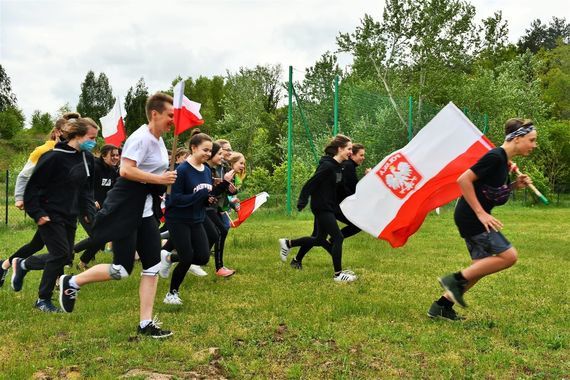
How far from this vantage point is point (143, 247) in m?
5.14

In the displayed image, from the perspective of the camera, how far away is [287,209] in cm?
1767

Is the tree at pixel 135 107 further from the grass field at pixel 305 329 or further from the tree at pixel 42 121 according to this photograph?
the grass field at pixel 305 329

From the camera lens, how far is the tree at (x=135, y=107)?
2266 inches

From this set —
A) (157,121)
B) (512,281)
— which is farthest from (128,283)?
(512,281)

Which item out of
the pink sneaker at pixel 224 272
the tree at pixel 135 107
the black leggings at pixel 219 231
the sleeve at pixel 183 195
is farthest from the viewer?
the tree at pixel 135 107

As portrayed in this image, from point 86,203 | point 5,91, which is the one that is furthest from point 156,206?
point 5,91

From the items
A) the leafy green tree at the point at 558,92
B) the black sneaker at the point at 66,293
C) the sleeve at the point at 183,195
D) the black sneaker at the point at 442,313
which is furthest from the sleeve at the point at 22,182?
the leafy green tree at the point at 558,92

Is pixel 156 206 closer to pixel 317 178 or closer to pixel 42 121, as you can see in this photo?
pixel 317 178

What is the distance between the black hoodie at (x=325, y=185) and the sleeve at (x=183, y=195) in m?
2.08

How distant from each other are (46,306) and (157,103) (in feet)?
8.05

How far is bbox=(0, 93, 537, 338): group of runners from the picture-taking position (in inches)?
197

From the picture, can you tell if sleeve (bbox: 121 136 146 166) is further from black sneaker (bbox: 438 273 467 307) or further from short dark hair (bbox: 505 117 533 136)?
short dark hair (bbox: 505 117 533 136)

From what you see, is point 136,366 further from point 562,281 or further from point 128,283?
point 562,281

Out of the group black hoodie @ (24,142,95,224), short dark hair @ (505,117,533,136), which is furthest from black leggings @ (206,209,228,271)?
short dark hair @ (505,117,533,136)
